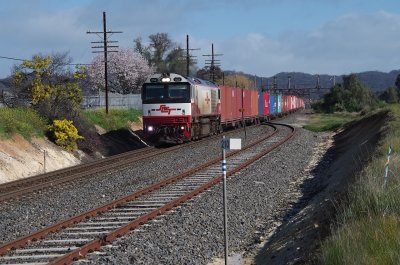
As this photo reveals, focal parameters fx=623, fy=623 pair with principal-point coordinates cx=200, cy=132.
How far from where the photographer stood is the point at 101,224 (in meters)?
11.5

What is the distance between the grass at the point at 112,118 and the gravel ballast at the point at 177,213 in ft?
51.5

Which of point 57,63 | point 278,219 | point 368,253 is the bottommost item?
point 278,219

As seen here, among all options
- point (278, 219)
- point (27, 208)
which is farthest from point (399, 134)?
point (27, 208)

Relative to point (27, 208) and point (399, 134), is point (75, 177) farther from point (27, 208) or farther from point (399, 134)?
point (399, 134)

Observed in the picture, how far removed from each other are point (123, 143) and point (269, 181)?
693 inches

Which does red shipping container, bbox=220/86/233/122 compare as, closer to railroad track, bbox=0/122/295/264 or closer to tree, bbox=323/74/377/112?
railroad track, bbox=0/122/295/264

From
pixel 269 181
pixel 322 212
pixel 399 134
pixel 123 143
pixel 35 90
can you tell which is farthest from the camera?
pixel 35 90

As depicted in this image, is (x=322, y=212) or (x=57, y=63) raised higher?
(x=57, y=63)

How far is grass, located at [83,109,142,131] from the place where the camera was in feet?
122

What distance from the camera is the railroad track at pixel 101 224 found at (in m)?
9.28

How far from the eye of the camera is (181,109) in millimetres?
28891

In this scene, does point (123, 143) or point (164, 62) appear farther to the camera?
point (164, 62)

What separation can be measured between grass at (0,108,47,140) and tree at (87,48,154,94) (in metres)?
58.7

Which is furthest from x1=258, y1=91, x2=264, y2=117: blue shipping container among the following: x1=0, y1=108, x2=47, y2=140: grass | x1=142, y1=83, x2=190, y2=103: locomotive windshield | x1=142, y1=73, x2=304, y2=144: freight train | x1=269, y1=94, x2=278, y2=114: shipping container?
x1=0, y1=108, x2=47, y2=140: grass
